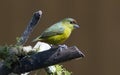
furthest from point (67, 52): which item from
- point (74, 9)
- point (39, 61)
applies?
point (74, 9)

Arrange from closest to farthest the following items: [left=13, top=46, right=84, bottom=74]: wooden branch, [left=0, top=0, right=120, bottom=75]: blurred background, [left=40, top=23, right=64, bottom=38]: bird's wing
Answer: [left=13, top=46, right=84, bottom=74]: wooden branch
[left=40, top=23, right=64, bottom=38]: bird's wing
[left=0, top=0, right=120, bottom=75]: blurred background

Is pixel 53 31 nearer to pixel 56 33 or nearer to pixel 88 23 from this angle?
pixel 56 33

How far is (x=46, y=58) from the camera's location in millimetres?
2113

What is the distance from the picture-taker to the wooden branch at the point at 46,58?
Result: 82.0 inches

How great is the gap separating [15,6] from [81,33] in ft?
1.98

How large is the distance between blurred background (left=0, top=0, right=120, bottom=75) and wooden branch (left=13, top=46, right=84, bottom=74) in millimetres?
3442

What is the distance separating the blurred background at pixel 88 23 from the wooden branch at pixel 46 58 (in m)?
3.44

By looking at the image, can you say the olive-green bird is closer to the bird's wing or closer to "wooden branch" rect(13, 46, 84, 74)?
the bird's wing

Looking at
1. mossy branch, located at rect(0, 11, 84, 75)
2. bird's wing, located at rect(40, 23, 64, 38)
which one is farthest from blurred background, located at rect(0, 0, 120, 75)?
mossy branch, located at rect(0, 11, 84, 75)

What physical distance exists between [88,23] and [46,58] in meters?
3.54

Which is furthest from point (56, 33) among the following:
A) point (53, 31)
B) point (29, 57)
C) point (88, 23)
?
point (88, 23)

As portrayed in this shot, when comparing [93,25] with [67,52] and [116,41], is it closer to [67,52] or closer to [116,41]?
[116,41]

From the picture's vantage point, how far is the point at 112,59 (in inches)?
222

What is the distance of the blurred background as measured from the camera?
5605mm
